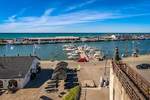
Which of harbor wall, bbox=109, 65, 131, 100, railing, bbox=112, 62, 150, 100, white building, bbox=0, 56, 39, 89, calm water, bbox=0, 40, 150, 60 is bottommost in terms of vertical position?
calm water, bbox=0, 40, 150, 60

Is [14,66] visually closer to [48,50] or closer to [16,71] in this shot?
[16,71]

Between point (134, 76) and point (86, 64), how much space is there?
50319 mm

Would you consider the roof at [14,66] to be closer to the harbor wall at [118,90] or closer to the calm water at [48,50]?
the harbor wall at [118,90]

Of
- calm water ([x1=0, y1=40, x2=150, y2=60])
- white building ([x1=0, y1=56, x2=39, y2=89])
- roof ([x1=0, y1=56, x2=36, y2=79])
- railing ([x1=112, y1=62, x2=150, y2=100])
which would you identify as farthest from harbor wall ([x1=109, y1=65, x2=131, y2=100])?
calm water ([x1=0, y1=40, x2=150, y2=60])

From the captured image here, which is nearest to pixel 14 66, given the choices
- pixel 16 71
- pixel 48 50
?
pixel 16 71

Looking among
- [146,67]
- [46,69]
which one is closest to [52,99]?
[146,67]

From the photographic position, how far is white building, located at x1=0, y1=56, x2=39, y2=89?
48.2 metres

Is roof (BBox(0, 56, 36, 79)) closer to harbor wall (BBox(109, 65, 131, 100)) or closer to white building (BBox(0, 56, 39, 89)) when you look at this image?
white building (BBox(0, 56, 39, 89))

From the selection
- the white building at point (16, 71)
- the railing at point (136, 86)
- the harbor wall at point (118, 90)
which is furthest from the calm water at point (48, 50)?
the railing at point (136, 86)

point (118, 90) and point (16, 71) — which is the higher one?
point (118, 90)

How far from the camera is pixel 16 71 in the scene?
165 feet

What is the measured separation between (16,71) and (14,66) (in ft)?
6.96

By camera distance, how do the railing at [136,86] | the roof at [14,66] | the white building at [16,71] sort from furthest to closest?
the roof at [14,66] < the white building at [16,71] < the railing at [136,86]

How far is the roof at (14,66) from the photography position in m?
49.3
